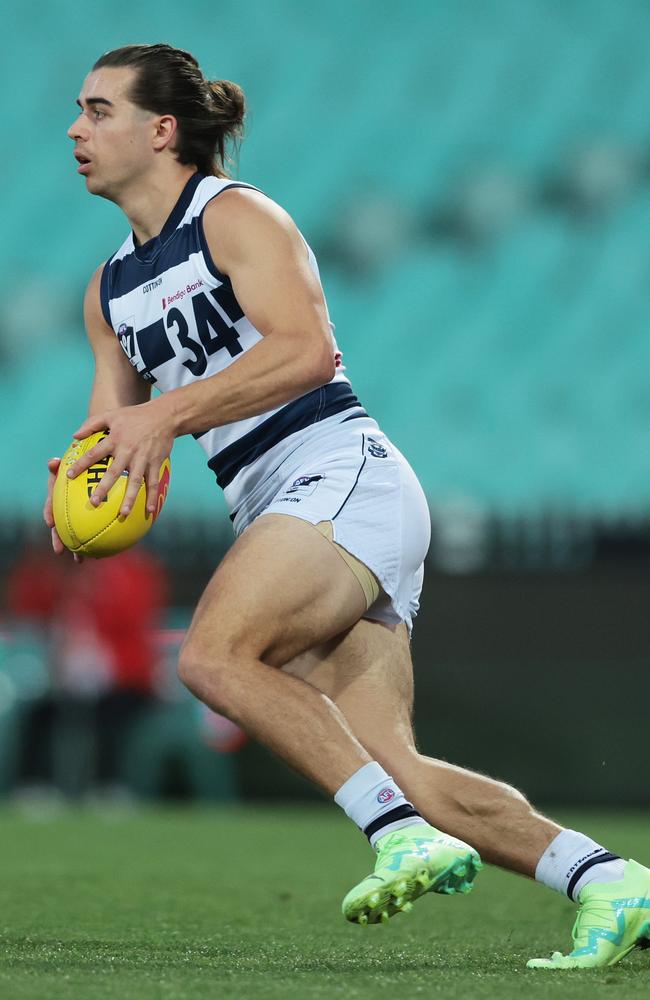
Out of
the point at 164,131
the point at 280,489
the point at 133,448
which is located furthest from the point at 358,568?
the point at 164,131

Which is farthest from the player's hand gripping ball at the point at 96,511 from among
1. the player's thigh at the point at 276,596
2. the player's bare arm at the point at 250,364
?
the player's thigh at the point at 276,596

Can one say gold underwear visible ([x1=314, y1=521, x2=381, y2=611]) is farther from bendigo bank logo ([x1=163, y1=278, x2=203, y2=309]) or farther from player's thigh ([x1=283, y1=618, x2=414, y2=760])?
bendigo bank logo ([x1=163, y1=278, x2=203, y2=309])

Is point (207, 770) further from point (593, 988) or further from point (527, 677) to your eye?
point (593, 988)

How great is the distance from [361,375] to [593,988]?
9.58 m

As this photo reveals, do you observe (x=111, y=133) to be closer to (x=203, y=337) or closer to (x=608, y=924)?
(x=203, y=337)

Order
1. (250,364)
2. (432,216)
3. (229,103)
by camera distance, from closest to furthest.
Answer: (250,364) < (229,103) < (432,216)

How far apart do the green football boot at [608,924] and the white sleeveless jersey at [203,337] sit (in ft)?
4.22

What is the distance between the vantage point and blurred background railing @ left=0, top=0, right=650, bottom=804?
984cm

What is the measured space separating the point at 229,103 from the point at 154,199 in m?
0.36

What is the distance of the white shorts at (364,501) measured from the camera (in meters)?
3.59

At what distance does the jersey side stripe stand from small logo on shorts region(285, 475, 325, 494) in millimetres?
191

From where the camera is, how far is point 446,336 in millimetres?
12500

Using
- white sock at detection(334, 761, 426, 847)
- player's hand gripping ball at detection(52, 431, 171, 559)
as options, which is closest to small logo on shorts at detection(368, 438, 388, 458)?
player's hand gripping ball at detection(52, 431, 171, 559)

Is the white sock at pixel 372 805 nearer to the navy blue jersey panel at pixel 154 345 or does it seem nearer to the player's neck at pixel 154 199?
the navy blue jersey panel at pixel 154 345
